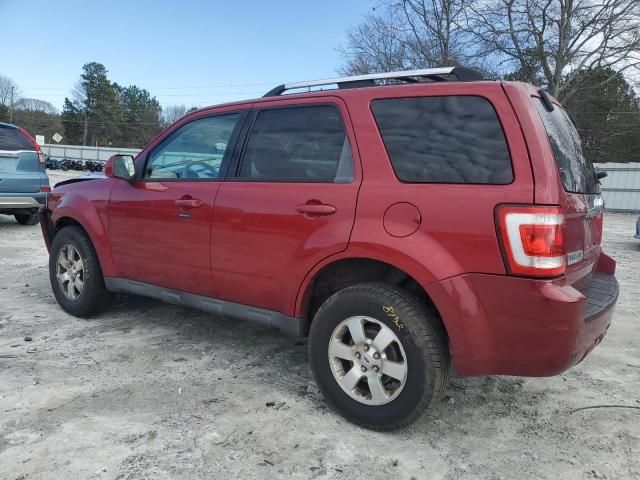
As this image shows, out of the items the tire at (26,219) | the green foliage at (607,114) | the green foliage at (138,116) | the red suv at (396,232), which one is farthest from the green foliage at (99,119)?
the red suv at (396,232)

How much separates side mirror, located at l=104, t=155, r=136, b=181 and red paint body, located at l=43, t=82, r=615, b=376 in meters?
0.48

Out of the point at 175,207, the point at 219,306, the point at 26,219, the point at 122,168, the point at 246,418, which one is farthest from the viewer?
the point at 26,219

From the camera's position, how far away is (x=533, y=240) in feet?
7.52

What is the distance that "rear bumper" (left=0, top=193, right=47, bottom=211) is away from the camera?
28.5 feet

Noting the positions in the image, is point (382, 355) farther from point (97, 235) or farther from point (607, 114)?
point (607, 114)

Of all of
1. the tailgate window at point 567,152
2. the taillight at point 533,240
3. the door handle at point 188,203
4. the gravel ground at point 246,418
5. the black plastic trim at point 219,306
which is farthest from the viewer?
the door handle at point 188,203

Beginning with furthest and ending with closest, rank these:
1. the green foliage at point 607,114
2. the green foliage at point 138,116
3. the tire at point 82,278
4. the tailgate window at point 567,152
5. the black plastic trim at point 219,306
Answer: the green foliage at point 138,116, the green foliage at point 607,114, the tire at point 82,278, the black plastic trim at point 219,306, the tailgate window at point 567,152

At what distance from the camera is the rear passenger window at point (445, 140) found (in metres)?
2.45

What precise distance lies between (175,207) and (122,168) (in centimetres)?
76

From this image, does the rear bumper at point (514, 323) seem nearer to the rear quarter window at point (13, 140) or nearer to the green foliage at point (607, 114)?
the rear quarter window at point (13, 140)

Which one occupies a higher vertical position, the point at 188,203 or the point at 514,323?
the point at 188,203

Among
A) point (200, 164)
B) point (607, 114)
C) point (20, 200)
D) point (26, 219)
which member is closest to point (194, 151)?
point (200, 164)

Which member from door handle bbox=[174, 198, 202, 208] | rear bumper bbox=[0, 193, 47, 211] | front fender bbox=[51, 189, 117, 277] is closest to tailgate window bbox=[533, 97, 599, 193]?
door handle bbox=[174, 198, 202, 208]

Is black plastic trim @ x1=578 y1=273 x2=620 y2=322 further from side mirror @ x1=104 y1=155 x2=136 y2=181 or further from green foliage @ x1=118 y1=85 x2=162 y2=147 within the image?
green foliage @ x1=118 y1=85 x2=162 y2=147
